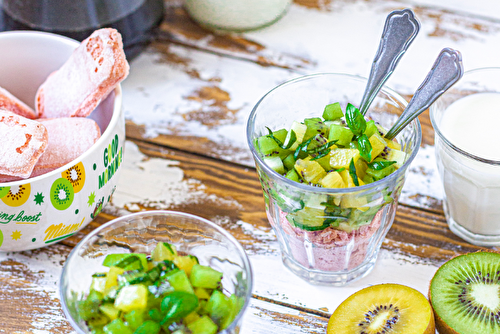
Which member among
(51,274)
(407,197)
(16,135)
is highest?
(16,135)

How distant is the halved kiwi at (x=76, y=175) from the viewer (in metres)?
0.86

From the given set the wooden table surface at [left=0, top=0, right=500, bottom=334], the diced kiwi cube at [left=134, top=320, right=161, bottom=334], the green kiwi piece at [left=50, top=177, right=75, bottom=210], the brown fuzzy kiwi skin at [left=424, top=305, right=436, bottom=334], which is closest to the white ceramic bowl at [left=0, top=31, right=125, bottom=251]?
the green kiwi piece at [left=50, top=177, right=75, bottom=210]

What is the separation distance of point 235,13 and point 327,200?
2.74 ft

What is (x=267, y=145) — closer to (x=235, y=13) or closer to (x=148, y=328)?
(x=148, y=328)

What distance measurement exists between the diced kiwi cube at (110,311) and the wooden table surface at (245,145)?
23 cm

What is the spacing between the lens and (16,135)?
0.85m

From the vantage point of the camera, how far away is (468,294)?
856 millimetres

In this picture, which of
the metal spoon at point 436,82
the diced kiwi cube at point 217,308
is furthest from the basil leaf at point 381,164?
the diced kiwi cube at point 217,308

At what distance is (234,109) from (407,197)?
0.48 metres

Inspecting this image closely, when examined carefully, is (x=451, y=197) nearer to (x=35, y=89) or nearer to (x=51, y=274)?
(x=51, y=274)

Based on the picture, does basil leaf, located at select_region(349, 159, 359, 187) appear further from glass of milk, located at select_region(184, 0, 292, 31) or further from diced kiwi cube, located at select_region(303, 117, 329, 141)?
glass of milk, located at select_region(184, 0, 292, 31)

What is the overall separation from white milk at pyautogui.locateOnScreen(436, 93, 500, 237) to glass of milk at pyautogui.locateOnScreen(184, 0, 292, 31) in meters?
0.63

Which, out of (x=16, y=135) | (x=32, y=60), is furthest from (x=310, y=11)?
(x=16, y=135)

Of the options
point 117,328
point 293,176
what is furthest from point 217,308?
point 293,176
